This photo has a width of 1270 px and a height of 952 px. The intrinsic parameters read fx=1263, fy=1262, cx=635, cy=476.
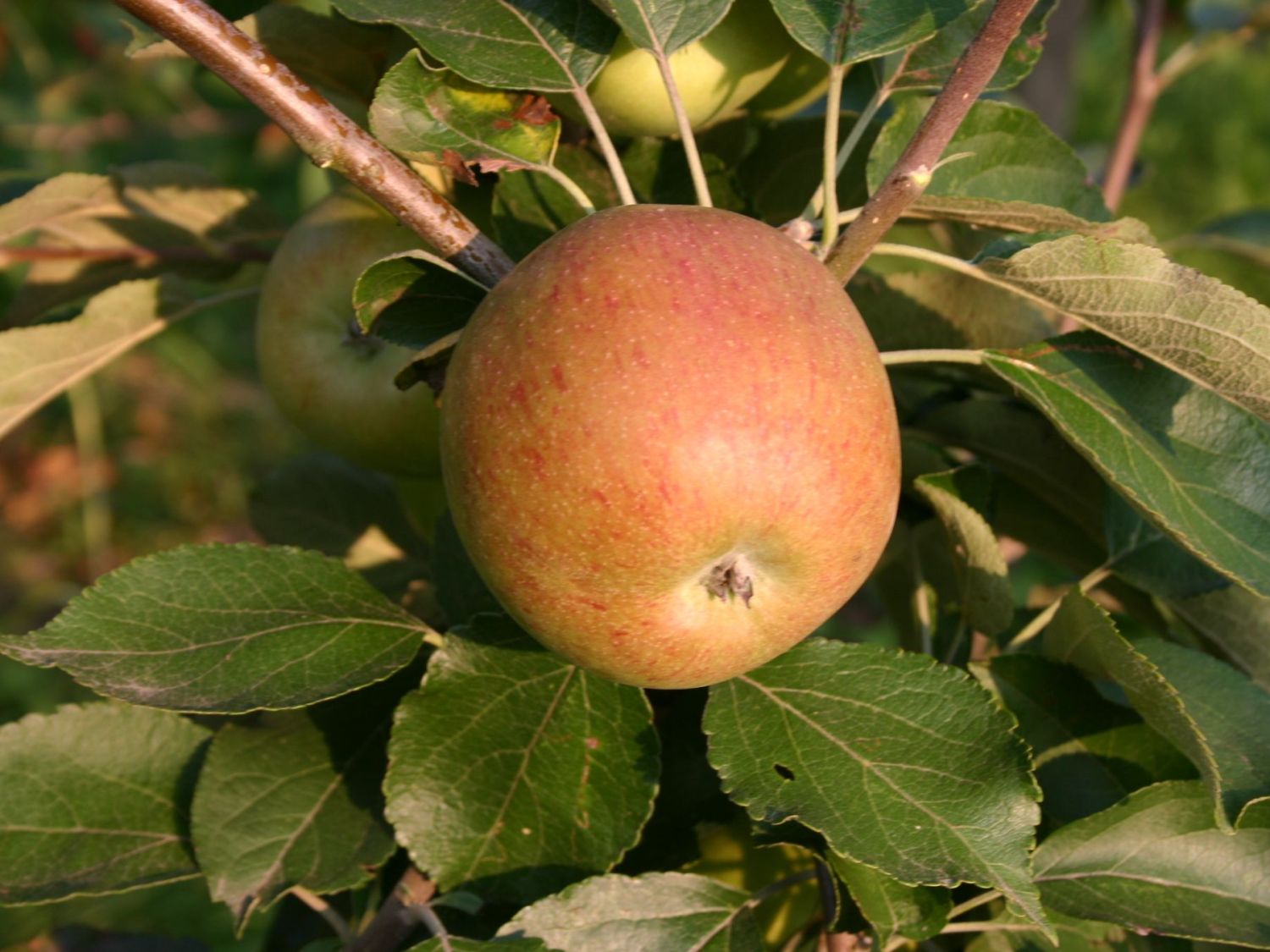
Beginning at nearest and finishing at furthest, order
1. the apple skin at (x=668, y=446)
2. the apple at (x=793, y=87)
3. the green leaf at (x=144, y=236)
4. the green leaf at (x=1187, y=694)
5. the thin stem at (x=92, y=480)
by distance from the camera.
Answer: the apple skin at (x=668, y=446) → the green leaf at (x=1187, y=694) → the apple at (x=793, y=87) → the green leaf at (x=144, y=236) → the thin stem at (x=92, y=480)

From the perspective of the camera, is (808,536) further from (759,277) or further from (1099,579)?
(1099,579)

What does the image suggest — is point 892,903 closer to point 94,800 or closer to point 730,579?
point 730,579

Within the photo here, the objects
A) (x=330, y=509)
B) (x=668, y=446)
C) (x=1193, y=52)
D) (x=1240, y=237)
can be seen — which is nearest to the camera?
(x=668, y=446)

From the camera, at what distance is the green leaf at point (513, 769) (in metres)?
0.79

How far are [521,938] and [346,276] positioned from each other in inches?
20.0

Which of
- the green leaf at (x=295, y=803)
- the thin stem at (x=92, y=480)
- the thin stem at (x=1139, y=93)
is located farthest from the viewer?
the thin stem at (x=92, y=480)

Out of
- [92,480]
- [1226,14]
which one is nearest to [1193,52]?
[1226,14]

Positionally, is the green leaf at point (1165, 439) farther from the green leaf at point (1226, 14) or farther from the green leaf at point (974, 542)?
the green leaf at point (1226, 14)

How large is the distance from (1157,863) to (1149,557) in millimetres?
252

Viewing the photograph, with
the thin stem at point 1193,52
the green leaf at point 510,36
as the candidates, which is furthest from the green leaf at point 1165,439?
the thin stem at point 1193,52

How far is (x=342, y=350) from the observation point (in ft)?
3.24

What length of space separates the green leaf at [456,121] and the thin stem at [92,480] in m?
2.63

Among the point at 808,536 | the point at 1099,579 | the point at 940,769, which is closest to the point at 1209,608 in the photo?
the point at 1099,579

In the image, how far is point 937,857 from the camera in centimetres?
69
